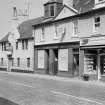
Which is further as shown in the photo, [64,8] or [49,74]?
[49,74]

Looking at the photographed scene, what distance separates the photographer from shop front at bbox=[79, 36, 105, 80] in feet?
77.3

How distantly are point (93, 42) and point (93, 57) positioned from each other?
177 cm

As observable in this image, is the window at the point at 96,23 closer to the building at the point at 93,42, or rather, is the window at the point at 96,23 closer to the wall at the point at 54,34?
the building at the point at 93,42

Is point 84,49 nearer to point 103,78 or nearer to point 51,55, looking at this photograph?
point 103,78

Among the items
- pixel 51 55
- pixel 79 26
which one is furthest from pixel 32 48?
pixel 79 26

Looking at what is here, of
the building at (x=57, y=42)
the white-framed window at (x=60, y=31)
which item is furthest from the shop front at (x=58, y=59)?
the white-framed window at (x=60, y=31)

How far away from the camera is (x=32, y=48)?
36.1m

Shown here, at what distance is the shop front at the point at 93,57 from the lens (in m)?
23.5

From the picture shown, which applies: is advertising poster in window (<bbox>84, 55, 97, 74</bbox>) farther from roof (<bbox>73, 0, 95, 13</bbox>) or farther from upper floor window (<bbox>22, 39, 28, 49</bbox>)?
upper floor window (<bbox>22, 39, 28, 49</bbox>)

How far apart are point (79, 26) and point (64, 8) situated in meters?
3.70

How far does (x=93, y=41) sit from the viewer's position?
24.1 m

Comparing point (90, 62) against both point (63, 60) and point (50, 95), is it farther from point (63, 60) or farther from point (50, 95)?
point (50, 95)

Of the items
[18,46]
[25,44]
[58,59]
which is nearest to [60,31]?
[58,59]

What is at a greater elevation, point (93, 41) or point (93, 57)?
point (93, 41)
